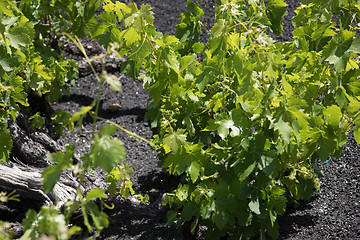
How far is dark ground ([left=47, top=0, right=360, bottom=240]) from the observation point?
289cm

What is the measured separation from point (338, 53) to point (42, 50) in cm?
224

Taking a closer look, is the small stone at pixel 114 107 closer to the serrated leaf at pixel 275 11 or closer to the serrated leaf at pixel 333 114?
the serrated leaf at pixel 275 11

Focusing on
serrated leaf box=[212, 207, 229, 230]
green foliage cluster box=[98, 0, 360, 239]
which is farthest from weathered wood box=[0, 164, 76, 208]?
serrated leaf box=[212, 207, 229, 230]

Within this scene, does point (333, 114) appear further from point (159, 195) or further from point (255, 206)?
point (159, 195)

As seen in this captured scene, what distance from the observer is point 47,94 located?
3.66 m

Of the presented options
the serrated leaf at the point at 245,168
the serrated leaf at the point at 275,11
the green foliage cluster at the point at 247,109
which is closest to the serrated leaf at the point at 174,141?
the green foliage cluster at the point at 247,109

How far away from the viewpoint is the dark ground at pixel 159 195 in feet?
9.49

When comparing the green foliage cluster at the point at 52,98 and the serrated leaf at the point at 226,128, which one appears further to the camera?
the serrated leaf at the point at 226,128

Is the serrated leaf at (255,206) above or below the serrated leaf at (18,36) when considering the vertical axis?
below

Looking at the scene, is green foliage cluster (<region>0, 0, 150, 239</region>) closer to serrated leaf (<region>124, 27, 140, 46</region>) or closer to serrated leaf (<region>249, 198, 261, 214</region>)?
serrated leaf (<region>124, 27, 140, 46</region>)

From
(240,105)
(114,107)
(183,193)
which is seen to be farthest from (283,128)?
(114,107)

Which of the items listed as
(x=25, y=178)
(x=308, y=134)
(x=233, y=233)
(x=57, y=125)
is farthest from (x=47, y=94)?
(x=308, y=134)

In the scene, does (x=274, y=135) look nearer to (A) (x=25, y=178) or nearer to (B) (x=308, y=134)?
(B) (x=308, y=134)

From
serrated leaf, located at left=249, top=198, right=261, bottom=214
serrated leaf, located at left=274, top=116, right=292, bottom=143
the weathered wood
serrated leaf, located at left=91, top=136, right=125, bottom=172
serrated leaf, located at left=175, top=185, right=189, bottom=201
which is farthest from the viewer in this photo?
the weathered wood
